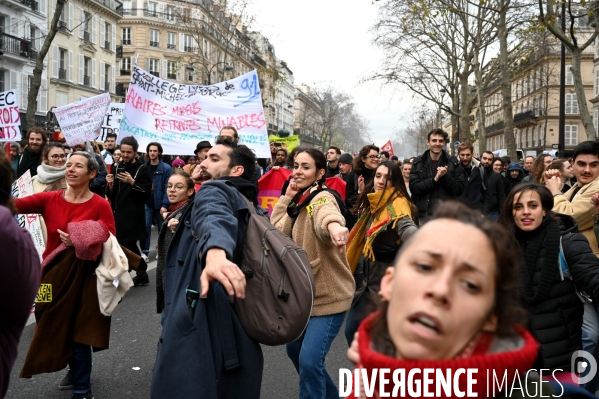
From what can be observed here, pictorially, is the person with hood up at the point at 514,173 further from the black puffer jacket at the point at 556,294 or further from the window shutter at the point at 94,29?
the window shutter at the point at 94,29

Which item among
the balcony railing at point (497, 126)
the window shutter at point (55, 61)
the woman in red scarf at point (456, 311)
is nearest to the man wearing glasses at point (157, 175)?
the woman in red scarf at point (456, 311)

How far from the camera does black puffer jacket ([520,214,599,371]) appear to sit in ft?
10.5

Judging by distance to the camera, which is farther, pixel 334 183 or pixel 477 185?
pixel 477 185

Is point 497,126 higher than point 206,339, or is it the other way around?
point 497,126

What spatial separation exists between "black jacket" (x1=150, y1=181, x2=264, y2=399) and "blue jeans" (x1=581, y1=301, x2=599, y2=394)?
7.58 ft

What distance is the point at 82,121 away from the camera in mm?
11617

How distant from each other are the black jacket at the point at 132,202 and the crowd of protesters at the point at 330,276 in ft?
7.87

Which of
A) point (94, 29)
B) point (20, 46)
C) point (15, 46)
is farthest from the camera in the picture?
point (94, 29)

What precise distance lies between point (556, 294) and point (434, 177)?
4203mm

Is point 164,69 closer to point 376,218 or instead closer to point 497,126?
point 497,126

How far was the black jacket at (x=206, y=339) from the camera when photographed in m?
2.45

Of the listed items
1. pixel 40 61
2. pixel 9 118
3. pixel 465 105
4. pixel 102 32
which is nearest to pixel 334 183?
pixel 9 118

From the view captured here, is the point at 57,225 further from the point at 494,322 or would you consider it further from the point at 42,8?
the point at 42,8

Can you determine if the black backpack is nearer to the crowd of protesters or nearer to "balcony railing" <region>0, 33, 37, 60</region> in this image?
the crowd of protesters
